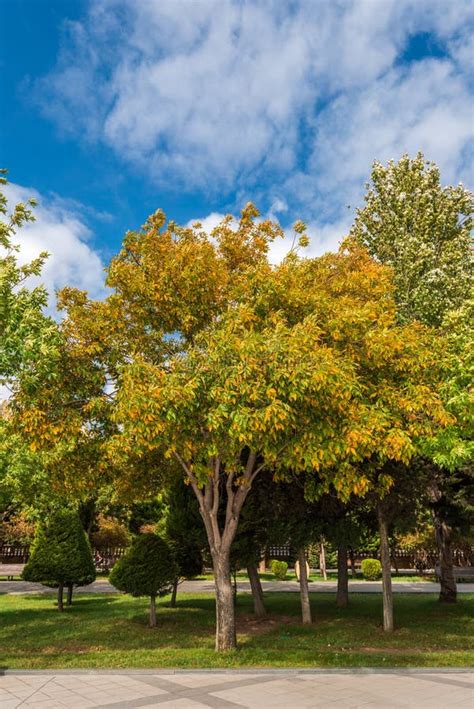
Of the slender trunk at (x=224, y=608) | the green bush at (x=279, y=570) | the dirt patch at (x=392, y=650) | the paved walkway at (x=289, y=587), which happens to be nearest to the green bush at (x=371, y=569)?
the paved walkway at (x=289, y=587)

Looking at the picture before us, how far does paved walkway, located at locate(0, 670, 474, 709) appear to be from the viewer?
28.3 feet

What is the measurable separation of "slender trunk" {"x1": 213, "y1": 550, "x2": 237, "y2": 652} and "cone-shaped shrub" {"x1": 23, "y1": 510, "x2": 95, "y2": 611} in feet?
33.7

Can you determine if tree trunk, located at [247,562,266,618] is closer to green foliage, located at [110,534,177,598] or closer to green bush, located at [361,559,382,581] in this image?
green foliage, located at [110,534,177,598]

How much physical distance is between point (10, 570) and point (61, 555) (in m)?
20.3

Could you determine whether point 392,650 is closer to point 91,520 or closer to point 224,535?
A: point 224,535

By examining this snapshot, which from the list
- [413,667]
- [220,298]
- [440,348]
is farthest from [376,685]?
[220,298]

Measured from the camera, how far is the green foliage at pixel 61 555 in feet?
71.3

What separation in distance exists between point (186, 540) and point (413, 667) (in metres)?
9.70

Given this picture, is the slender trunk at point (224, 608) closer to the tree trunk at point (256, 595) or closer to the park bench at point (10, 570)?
the tree trunk at point (256, 595)

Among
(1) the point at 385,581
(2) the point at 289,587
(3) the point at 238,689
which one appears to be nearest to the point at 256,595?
(1) the point at 385,581

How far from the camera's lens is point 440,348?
13.8 m

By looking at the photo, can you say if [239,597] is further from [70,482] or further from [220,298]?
[220,298]

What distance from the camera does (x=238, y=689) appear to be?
9.53 m

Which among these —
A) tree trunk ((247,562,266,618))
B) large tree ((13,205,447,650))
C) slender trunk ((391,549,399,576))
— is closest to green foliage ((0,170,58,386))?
large tree ((13,205,447,650))
